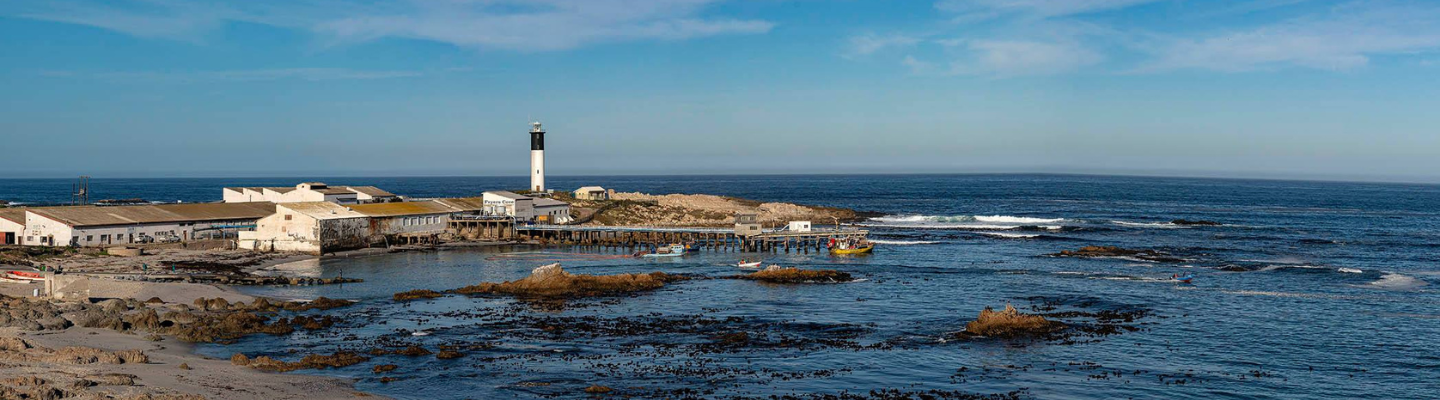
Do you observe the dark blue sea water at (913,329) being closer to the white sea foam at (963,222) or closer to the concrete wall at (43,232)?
the concrete wall at (43,232)

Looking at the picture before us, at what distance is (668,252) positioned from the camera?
69688mm

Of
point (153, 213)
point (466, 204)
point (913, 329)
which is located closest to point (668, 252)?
point (466, 204)

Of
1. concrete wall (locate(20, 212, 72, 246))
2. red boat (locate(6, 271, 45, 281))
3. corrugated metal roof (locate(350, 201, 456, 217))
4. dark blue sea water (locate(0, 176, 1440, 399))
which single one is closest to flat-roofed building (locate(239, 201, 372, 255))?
corrugated metal roof (locate(350, 201, 456, 217))

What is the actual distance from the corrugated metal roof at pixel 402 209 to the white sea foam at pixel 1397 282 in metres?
59.0

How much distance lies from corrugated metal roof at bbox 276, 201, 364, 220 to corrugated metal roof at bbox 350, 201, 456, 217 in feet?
4.56

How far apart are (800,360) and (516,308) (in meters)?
15.2

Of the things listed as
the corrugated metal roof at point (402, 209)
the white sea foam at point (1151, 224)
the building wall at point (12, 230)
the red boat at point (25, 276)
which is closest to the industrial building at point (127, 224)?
the building wall at point (12, 230)

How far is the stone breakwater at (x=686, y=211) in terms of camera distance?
95625mm

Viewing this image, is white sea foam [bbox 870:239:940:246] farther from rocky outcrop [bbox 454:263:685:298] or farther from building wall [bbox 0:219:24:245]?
building wall [bbox 0:219:24:245]

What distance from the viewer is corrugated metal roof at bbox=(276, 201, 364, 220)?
66.0 metres

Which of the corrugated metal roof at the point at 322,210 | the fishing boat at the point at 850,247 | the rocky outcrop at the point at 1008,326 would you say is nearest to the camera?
the rocky outcrop at the point at 1008,326

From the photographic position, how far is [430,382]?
2869 centimetres

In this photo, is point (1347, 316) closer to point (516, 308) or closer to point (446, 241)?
point (516, 308)

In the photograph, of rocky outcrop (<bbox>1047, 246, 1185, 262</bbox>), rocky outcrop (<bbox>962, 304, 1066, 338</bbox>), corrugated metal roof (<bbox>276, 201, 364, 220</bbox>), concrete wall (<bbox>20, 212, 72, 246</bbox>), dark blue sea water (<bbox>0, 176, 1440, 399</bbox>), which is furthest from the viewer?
rocky outcrop (<bbox>1047, 246, 1185, 262</bbox>)
